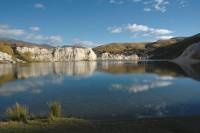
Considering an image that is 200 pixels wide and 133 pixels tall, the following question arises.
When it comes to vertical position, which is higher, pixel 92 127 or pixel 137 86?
pixel 92 127

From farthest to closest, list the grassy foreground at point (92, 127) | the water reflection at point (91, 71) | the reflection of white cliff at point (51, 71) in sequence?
1. the reflection of white cliff at point (51, 71)
2. the water reflection at point (91, 71)
3. the grassy foreground at point (92, 127)

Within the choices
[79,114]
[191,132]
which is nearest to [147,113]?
[79,114]

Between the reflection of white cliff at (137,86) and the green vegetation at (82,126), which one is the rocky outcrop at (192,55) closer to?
the reflection of white cliff at (137,86)

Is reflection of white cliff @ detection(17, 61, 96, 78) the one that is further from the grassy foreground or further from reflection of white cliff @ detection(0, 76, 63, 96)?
the grassy foreground

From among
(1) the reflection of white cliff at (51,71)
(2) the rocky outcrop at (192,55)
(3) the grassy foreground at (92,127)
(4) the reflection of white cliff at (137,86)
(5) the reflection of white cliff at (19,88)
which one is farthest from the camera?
(2) the rocky outcrop at (192,55)

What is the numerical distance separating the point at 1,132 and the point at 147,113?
1474 cm

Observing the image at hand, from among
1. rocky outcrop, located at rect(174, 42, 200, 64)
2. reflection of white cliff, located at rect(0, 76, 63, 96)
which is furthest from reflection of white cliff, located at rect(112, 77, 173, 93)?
rocky outcrop, located at rect(174, 42, 200, 64)

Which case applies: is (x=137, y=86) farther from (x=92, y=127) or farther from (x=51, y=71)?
(x=51, y=71)

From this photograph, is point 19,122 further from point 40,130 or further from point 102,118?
point 102,118

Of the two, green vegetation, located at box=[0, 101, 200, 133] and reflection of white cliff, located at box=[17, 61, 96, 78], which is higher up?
green vegetation, located at box=[0, 101, 200, 133]

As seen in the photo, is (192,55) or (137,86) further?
(192,55)

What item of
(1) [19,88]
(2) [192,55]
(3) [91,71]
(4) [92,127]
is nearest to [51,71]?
(3) [91,71]

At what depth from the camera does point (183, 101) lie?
32844mm

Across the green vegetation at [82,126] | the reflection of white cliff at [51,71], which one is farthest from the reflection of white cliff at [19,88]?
the reflection of white cliff at [51,71]
